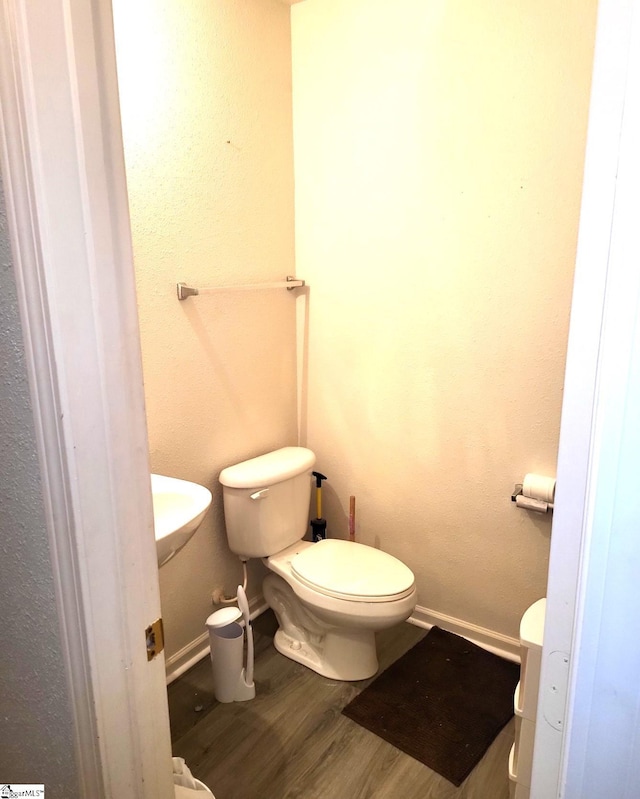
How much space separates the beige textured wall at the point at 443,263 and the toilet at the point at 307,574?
300mm

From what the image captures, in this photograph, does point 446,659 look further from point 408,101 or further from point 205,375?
point 408,101

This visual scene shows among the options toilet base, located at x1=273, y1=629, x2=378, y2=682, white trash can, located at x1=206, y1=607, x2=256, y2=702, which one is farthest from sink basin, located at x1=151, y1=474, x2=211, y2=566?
toilet base, located at x1=273, y1=629, x2=378, y2=682

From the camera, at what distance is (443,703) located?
6.36 feet

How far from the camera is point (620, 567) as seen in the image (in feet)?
1.78

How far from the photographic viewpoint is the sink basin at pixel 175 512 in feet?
4.54

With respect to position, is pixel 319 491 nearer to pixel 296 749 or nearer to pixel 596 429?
pixel 296 749

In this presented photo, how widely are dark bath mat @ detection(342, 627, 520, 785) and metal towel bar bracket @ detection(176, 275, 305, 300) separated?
1479mm

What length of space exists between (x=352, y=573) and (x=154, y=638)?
4.20 feet

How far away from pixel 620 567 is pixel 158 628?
2.02 ft

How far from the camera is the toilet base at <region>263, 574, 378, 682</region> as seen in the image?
2.06 meters

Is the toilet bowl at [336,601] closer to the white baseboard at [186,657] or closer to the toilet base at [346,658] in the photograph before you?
the toilet base at [346,658]

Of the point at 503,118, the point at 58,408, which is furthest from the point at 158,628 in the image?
the point at 503,118

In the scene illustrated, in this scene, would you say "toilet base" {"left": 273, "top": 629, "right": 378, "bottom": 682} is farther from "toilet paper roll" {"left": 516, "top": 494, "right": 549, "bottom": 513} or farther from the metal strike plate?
the metal strike plate

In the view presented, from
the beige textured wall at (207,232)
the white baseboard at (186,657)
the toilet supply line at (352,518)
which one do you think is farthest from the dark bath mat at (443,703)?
the beige textured wall at (207,232)
